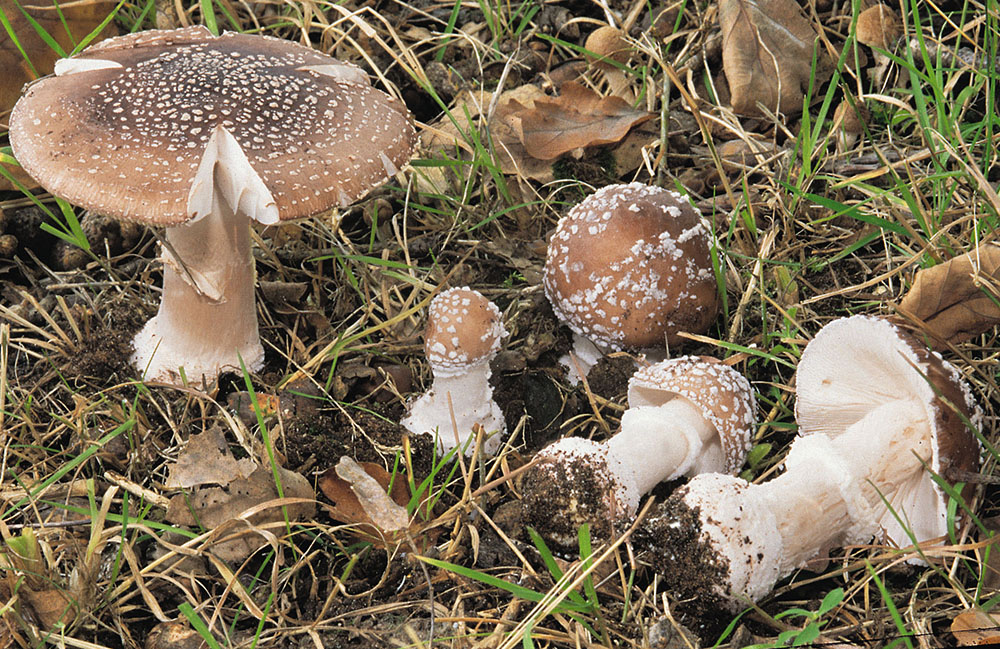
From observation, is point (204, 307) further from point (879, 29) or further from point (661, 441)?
point (879, 29)

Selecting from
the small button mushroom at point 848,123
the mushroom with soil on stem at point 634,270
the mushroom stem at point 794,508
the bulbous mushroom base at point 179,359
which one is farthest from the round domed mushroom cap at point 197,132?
the small button mushroom at point 848,123

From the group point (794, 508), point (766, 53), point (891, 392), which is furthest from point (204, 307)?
point (766, 53)

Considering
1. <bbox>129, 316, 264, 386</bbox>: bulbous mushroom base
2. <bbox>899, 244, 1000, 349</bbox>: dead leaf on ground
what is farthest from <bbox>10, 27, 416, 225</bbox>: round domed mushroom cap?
<bbox>899, 244, 1000, 349</bbox>: dead leaf on ground

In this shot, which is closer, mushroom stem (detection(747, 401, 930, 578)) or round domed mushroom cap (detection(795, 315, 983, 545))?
round domed mushroom cap (detection(795, 315, 983, 545))

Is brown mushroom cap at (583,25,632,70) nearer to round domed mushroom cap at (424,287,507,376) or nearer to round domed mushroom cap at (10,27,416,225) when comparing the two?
round domed mushroom cap at (10,27,416,225)

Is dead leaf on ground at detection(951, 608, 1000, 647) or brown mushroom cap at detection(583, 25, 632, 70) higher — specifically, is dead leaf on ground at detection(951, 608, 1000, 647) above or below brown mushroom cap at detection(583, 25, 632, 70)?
below

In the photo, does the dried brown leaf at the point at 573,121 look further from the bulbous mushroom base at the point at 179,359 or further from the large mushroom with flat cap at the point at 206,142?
the bulbous mushroom base at the point at 179,359
